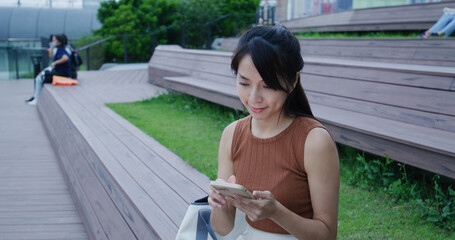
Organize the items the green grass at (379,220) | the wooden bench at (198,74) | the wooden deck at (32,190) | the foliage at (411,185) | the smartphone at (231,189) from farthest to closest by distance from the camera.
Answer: the wooden bench at (198,74)
the wooden deck at (32,190)
the foliage at (411,185)
the green grass at (379,220)
the smartphone at (231,189)

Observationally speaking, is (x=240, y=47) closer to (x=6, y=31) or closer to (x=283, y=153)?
(x=283, y=153)

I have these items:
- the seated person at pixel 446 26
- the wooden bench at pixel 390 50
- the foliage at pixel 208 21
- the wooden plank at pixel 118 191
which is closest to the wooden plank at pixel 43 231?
the wooden plank at pixel 118 191

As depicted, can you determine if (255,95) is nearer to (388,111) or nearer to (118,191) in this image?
(118,191)

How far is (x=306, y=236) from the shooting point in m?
1.54

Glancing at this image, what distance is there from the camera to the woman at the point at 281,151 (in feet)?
5.10

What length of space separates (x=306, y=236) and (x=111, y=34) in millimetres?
19412

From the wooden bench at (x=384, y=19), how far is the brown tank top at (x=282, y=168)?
824 centimetres

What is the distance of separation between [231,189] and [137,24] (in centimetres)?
1955

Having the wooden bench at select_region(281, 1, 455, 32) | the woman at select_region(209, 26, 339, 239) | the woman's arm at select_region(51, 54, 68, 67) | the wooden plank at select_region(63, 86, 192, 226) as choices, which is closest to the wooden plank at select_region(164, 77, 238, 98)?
the wooden plank at select_region(63, 86, 192, 226)

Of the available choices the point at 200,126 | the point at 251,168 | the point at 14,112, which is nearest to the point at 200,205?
the point at 251,168

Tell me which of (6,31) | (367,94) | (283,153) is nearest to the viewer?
(283,153)

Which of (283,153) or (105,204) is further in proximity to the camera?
(105,204)

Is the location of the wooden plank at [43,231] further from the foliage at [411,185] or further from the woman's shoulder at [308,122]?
the woman's shoulder at [308,122]

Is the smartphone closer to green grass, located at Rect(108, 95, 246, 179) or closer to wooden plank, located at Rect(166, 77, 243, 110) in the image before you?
green grass, located at Rect(108, 95, 246, 179)
